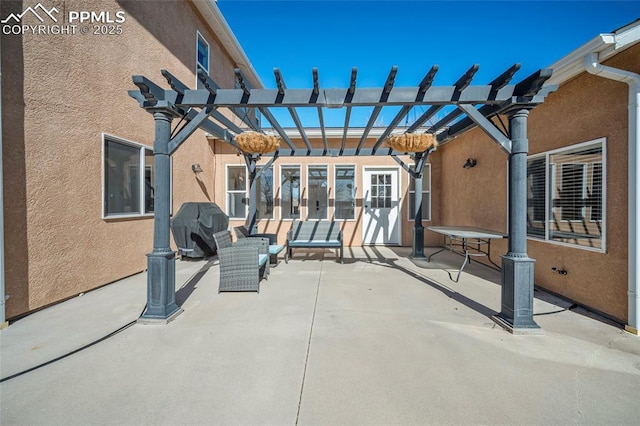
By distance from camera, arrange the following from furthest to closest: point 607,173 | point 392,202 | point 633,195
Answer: point 392,202 < point 607,173 < point 633,195

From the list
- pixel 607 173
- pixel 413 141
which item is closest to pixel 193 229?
pixel 413 141

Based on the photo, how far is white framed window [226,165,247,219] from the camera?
8.12m

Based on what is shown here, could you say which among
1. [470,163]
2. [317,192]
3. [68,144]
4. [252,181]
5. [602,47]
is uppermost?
[602,47]

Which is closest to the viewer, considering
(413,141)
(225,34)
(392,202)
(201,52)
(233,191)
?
(413,141)

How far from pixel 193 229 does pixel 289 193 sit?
3036 mm

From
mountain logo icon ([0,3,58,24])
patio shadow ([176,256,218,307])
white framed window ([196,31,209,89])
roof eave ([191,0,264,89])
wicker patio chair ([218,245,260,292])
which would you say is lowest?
patio shadow ([176,256,218,307])

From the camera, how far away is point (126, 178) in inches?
190

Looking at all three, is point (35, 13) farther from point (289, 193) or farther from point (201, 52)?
point (289, 193)

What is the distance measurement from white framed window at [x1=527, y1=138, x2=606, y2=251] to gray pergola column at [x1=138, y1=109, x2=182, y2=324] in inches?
201

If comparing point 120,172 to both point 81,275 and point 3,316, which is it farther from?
point 3,316

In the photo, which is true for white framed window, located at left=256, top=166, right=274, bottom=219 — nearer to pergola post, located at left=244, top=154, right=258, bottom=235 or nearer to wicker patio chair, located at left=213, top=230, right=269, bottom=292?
pergola post, located at left=244, top=154, right=258, bottom=235

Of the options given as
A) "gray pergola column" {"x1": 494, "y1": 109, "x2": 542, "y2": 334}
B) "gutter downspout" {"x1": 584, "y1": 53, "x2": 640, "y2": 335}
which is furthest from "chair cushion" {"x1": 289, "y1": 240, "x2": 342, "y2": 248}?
"gutter downspout" {"x1": 584, "y1": 53, "x2": 640, "y2": 335}

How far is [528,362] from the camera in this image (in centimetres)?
227

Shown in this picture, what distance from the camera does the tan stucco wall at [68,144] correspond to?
3.10m
